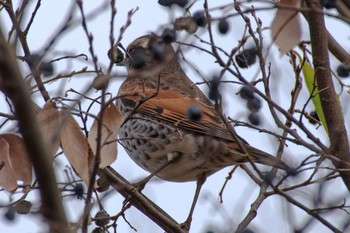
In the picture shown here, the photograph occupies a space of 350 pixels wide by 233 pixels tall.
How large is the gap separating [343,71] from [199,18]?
1.27m

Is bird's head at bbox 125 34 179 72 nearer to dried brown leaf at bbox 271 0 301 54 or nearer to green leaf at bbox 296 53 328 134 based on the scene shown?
dried brown leaf at bbox 271 0 301 54

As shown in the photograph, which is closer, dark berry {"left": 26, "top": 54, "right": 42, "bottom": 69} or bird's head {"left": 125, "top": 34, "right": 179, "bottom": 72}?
bird's head {"left": 125, "top": 34, "right": 179, "bottom": 72}

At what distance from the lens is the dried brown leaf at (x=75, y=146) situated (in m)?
4.09

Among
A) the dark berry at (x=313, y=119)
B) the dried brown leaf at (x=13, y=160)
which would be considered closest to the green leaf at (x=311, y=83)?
the dark berry at (x=313, y=119)

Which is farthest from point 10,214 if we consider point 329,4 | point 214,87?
point 329,4

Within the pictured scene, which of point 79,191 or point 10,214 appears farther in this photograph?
point 79,191

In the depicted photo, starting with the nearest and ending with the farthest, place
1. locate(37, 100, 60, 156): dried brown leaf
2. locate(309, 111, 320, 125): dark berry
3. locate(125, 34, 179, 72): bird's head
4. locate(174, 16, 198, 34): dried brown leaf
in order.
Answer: locate(125, 34, 179, 72): bird's head < locate(174, 16, 198, 34): dried brown leaf < locate(37, 100, 60, 156): dried brown leaf < locate(309, 111, 320, 125): dark berry

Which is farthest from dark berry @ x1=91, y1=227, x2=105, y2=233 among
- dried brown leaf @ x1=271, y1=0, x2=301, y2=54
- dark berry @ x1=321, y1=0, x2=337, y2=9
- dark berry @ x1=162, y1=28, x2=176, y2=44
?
dark berry @ x1=321, y1=0, x2=337, y2=9

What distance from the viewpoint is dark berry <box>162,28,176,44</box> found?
3.85m

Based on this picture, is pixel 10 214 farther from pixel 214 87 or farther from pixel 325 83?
pixel 325 83

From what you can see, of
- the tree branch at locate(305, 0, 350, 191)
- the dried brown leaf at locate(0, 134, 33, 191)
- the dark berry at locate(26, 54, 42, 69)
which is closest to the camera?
the dark berry at locate(26, 54, 42, 69)

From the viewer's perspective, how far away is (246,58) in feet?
15.6

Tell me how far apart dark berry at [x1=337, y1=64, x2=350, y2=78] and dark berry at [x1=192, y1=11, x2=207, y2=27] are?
1149 mm

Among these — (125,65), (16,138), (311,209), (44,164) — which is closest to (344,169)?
(311,209)
